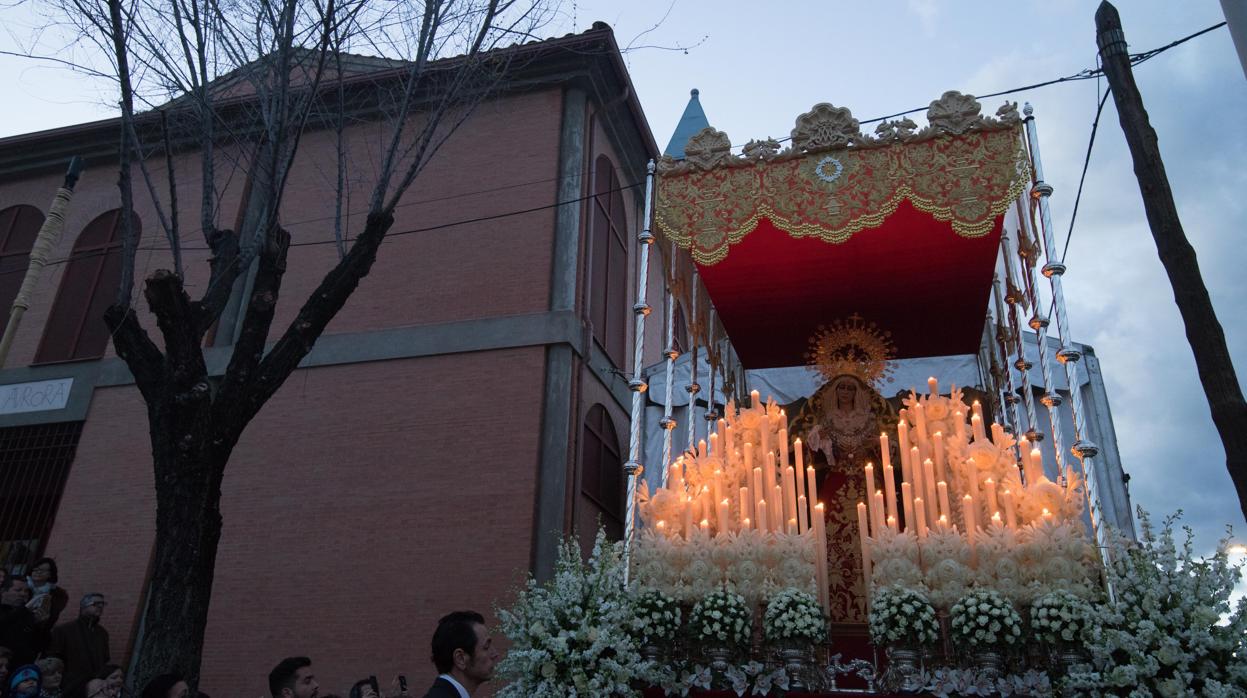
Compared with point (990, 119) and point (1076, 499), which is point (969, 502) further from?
point (990, 119)

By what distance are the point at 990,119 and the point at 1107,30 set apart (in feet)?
3.95

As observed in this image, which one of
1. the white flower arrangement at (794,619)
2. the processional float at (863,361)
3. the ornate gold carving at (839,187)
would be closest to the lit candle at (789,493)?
the processional float at (863,361)

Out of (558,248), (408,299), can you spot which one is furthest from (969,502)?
(408,299)

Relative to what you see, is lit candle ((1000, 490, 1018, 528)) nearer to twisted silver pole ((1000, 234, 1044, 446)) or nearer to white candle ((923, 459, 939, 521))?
white candle ((923, 459, 939, 521))

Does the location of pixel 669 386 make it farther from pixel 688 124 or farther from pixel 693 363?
pixel 688 124

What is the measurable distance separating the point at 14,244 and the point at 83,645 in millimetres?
9300

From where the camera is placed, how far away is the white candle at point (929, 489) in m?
7.42

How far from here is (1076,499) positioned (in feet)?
21.9

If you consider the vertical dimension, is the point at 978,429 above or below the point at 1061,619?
above

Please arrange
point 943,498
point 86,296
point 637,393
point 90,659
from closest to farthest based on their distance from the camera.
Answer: point 943,498
point 637,393
point 90,659
point 86,296

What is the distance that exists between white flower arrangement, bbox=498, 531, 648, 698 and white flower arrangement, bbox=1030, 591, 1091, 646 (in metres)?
2.58

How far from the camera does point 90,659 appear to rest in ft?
32.1

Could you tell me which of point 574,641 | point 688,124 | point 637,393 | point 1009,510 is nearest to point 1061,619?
point 1009,510

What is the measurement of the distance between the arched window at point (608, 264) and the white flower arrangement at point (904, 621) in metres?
7.45
